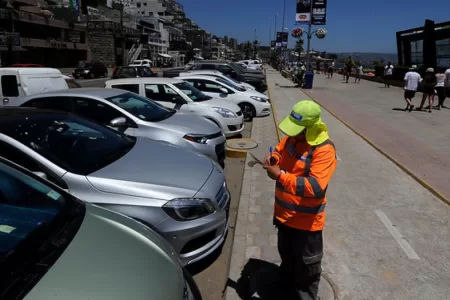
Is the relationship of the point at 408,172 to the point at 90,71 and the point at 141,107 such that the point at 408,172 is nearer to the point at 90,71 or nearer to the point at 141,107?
the point at 141,107

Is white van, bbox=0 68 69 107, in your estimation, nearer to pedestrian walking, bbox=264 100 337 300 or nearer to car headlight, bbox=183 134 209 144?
car headlight, bbox=183 134 209 144

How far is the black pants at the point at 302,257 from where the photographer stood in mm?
2543

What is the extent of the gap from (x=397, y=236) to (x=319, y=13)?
21.9m

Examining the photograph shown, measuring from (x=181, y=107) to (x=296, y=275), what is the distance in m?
6.10

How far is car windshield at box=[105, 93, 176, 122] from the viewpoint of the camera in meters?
5.74

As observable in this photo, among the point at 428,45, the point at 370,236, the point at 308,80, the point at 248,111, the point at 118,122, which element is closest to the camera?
the point at 370,236

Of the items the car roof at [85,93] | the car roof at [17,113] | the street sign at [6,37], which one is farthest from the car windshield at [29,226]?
the street sign at [6,37]

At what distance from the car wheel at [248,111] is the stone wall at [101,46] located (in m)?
57.0

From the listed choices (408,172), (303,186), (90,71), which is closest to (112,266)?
(303,186)

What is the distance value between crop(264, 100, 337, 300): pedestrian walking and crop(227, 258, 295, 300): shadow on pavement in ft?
1.04

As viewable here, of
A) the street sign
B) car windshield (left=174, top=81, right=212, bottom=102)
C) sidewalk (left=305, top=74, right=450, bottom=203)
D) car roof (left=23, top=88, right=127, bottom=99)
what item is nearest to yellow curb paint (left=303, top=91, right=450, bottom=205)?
sidewalk (left=305, top=74, right=450, bottom=203)

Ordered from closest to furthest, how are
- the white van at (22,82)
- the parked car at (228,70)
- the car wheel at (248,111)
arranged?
1. the white van at (22,82)
2. the car wheel at (248,111)
3. the parked car at (228,70)

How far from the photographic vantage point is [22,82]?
30.6 ft

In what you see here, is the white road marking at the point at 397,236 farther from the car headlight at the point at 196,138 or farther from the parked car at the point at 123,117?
the car headlight at the point at 196,138
